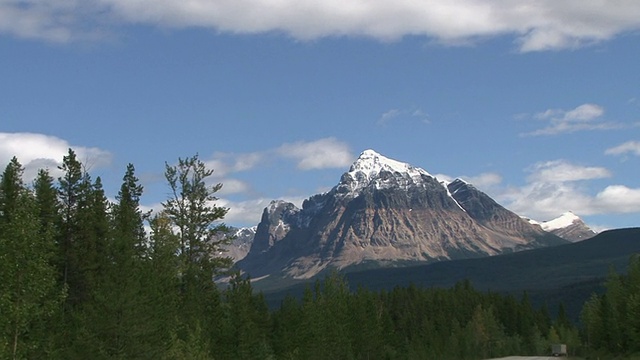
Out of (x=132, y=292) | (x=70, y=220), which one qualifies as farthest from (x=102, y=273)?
(x=132, y=292)

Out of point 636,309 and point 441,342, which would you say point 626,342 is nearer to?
point 636,309

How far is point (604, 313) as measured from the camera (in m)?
145

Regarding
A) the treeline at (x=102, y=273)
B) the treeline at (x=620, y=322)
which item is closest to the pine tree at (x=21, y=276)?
the treeline at (x=102, y=273)

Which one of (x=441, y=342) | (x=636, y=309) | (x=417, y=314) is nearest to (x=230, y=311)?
→ (x=636, y=309)

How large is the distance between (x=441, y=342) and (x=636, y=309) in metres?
61.9

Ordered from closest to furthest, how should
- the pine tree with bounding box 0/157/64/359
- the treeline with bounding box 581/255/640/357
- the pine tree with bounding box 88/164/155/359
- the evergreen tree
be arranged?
the pine tree with bounding box 0/157/64/359, the pine tree with bounding box 88/164/155/359, the evergreen tree, the treeline with bounding box 581/255/640/357

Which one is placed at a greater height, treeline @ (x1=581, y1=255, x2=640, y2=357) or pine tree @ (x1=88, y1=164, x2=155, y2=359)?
pine tree @ (x1=88, y1=164, x2=155, y2=359)

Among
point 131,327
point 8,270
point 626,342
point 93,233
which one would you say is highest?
point 93,233

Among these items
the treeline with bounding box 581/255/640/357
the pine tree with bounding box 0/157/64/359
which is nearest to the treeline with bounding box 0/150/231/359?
the pine tree with bounding box 0/157/64/359

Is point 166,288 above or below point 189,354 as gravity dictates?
above

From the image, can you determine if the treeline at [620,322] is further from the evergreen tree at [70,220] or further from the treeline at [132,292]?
the evergreen tree at [70,220]

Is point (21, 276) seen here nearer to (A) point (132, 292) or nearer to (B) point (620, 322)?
(A) point (132, 292)

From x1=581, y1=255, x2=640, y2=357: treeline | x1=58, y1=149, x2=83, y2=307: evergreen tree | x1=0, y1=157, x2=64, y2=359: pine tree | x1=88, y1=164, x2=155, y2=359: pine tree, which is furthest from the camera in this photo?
x1=581, y1=255, x2=640, y2=357: treeline

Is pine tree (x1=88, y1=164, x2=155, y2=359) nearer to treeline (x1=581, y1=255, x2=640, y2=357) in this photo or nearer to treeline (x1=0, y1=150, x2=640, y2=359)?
treeline (x1=0, y1=150, x2=640, y2=359)
